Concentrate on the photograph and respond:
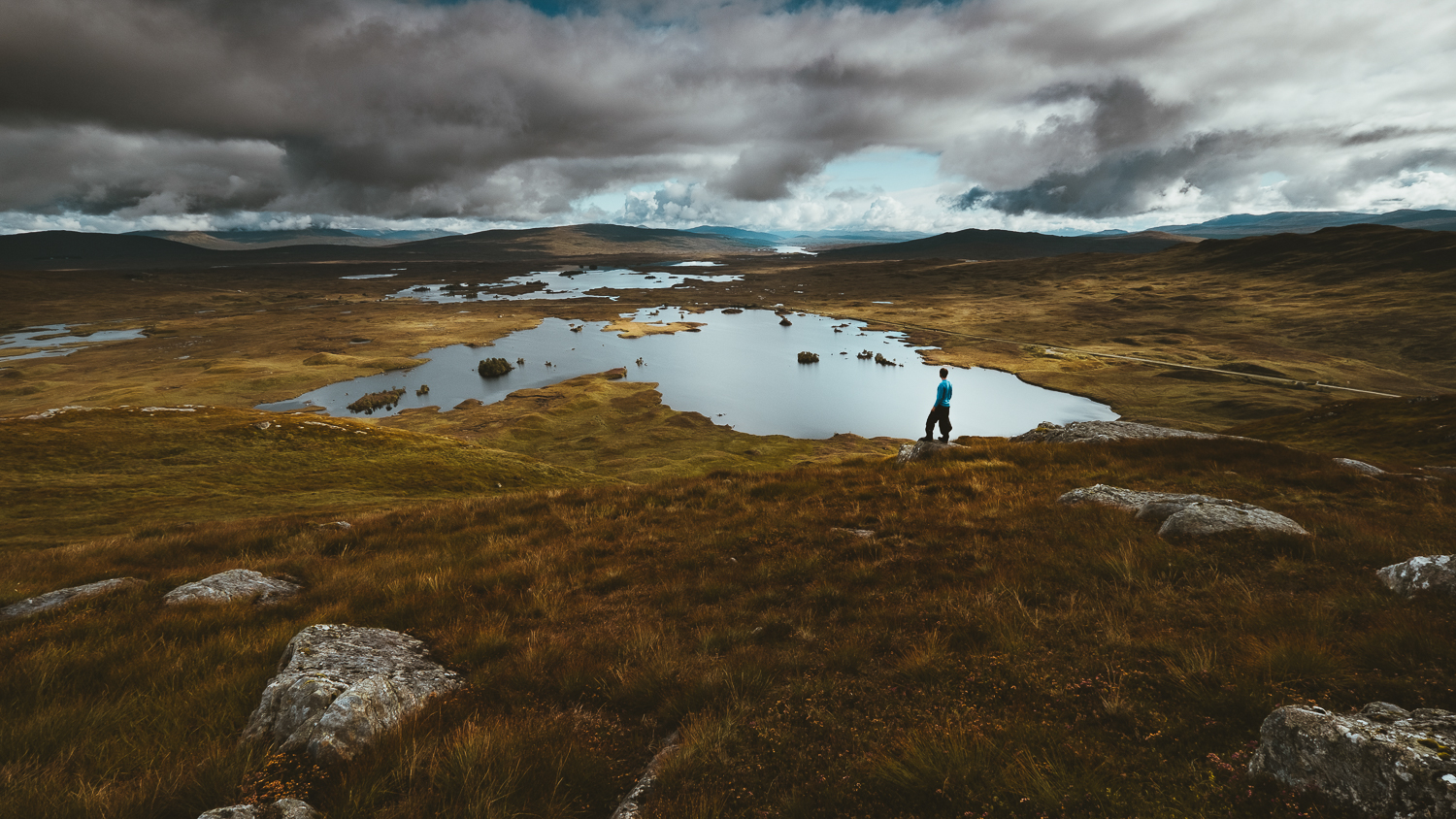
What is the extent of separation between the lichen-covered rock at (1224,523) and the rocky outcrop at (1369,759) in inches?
208

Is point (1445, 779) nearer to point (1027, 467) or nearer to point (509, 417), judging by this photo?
point (1027, 467)

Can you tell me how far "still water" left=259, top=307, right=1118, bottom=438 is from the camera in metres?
84.9

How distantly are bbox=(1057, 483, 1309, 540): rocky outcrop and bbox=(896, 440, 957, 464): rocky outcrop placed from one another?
8.35 metres

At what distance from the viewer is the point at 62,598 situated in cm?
864

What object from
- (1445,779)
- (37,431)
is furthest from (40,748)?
(37,431)

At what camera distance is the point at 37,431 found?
132 ft

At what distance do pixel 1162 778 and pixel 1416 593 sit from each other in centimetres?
495

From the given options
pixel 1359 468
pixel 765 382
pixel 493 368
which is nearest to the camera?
pixel 1359 468

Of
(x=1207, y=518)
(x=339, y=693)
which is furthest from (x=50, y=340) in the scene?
(x=1207, y=518)

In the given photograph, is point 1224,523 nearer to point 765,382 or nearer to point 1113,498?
point 1113,498

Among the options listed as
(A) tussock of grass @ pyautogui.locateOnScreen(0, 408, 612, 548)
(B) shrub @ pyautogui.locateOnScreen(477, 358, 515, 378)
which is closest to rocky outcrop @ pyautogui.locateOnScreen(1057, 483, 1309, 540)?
(A) tussock of grass @ pyautogui.locateOnScreen(0, 408, 612, 548)

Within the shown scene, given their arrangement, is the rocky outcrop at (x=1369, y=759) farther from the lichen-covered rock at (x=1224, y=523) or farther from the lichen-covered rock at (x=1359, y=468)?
the lichen-covered rock at (x=1359, y=468)

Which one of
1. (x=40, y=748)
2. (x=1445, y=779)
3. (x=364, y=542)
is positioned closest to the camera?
(x=1445, y=779)

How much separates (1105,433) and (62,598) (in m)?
27.0
